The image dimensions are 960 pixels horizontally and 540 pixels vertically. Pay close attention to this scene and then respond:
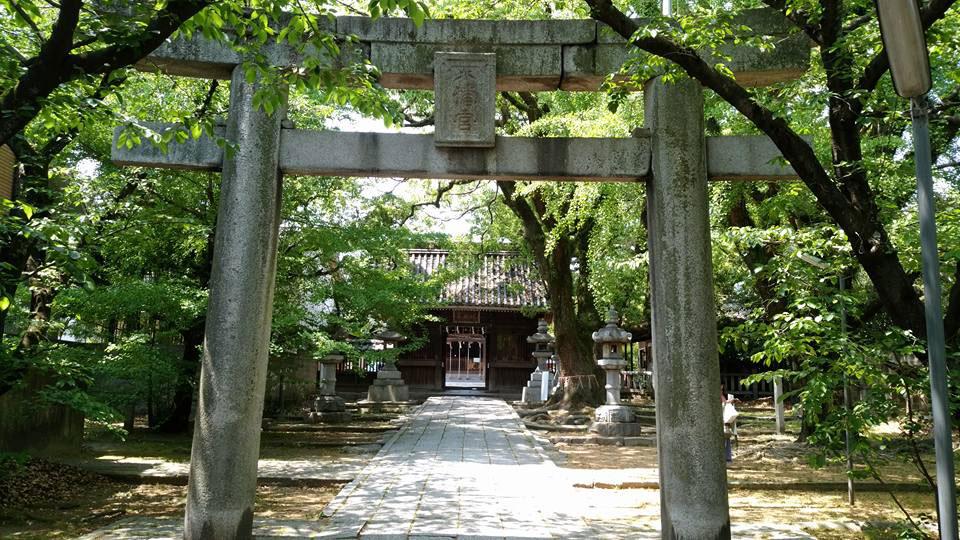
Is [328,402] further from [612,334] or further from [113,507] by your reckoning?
[113,507]

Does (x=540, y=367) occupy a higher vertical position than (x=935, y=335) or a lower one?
lower

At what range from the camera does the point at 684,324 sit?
5.64m

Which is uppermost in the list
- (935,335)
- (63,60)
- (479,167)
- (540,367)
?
(63,60)

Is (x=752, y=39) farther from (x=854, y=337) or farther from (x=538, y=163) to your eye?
(x=854, y=337)

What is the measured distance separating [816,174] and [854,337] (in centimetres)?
145

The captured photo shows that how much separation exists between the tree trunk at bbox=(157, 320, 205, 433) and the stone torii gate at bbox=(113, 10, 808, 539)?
18.7ft

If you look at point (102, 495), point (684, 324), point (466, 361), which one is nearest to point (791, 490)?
point (684, 324)

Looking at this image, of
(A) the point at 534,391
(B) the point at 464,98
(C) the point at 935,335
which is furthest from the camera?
(A) the point at 534,391

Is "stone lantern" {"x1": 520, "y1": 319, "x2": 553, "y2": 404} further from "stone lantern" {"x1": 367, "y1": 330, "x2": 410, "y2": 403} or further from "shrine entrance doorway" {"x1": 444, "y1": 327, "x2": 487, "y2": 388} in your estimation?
"shrine entrance doorway" {"x1": 444, "y1": 327, "x2": 487, "y2": 388}

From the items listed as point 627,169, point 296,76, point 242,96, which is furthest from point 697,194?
point 242,96

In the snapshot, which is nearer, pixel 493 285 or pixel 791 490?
pixel 791 490

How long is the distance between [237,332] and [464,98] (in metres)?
2.87

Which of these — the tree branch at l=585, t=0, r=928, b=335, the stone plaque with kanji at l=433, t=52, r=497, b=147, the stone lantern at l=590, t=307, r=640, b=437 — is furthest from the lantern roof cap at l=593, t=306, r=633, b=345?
the stone plaque with kanji at l=433, t=52, r=497, b=147

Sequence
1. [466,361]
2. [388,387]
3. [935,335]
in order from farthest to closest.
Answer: [466,361] → [388,387] → [935,335]
